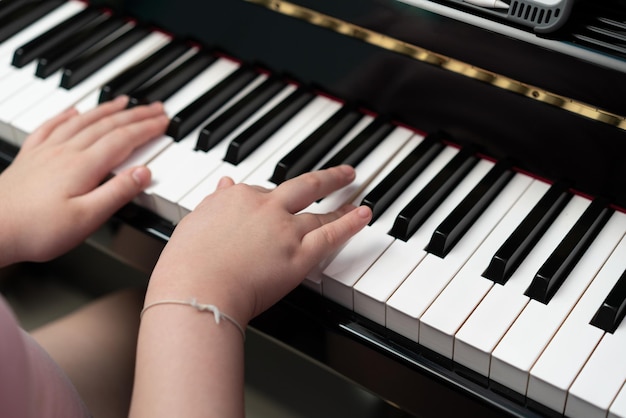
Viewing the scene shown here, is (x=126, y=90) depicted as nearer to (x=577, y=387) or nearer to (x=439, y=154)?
(x=439, y=154)

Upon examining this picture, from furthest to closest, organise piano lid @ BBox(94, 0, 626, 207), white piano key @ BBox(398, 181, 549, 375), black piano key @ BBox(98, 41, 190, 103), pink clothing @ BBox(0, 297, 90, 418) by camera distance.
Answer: black piano key @ BBox(98, 41, 190, 103), piano lid @ BBox(94, 0, 626, 207), white piano key @ BBox(398, 181, 549, 375), pink clothing @ BBox(0, 297, 90, 418)

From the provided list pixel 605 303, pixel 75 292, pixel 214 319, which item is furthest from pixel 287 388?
pixel 605 303

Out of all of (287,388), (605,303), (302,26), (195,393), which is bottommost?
(287,388)

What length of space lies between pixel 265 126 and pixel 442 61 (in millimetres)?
303

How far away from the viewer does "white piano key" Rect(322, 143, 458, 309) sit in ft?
3.87

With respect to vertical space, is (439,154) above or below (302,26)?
below

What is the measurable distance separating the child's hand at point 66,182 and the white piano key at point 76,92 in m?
0.06

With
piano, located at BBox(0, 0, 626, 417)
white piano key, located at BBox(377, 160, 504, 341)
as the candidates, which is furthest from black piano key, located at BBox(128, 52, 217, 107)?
white piano key, located at BBox(377, 160, 504, 341)

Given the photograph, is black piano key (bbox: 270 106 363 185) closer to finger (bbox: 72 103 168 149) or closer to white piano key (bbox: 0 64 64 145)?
finger (bbox: 72 103 168 149)

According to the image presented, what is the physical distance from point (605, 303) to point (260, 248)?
442 mm

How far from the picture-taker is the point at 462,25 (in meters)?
1.27

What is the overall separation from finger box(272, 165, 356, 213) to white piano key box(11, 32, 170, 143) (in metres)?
0.50

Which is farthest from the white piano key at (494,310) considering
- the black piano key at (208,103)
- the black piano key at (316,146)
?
the black piano key at (208,103)

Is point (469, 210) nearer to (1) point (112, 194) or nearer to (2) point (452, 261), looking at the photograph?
(2) point (452, 261)
